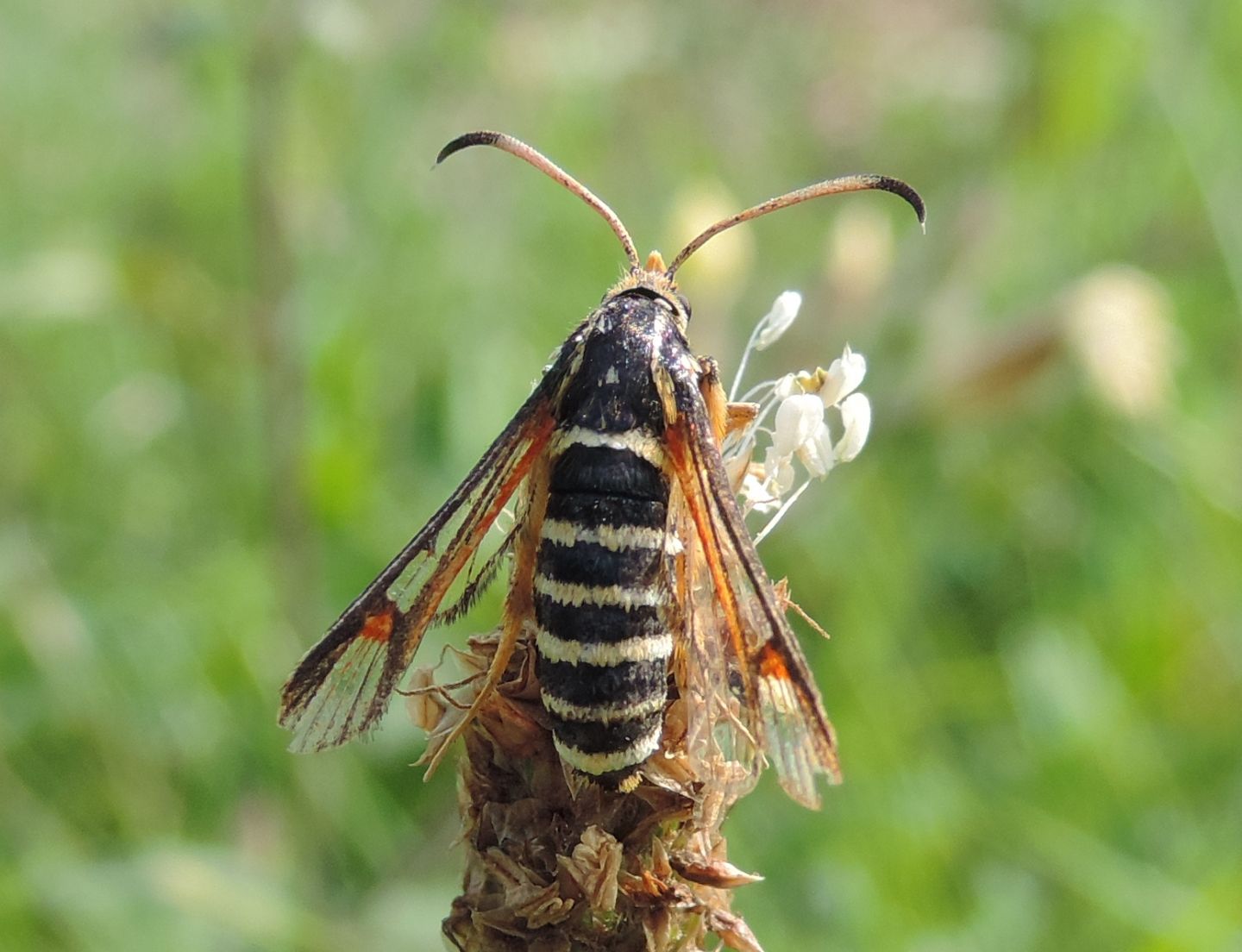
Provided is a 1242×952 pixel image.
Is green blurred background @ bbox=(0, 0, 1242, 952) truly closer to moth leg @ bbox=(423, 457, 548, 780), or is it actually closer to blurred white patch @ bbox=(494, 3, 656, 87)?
blurred white patch @ bbox=(494, 3, 656, 87)

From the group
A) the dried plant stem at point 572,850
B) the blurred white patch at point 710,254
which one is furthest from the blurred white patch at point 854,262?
the dried plant stem at point 572,850

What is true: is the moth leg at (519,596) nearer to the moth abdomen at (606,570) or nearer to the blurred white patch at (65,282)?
the moth abdomen at (606,570)

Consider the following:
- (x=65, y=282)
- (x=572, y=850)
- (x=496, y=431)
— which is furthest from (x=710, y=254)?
(x=572, y=850)

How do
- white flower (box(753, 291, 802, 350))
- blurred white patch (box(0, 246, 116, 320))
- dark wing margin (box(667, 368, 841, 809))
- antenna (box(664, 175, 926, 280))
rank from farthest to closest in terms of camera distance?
blurred white patch (box(0, 246, 116, 320)) → white flower (box(753, 291, 802, 350)) → antenna (box(664, 175, 926, 280)) → dark wing margin (box(667, 368, 841, 809))

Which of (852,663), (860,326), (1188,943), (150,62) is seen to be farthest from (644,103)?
(1188,943)

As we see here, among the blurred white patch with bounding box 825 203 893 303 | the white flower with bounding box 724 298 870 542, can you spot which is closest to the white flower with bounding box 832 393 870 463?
the white flower with bounding box 724 298 870 542

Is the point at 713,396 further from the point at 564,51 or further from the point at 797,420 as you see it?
the point at 564,51
